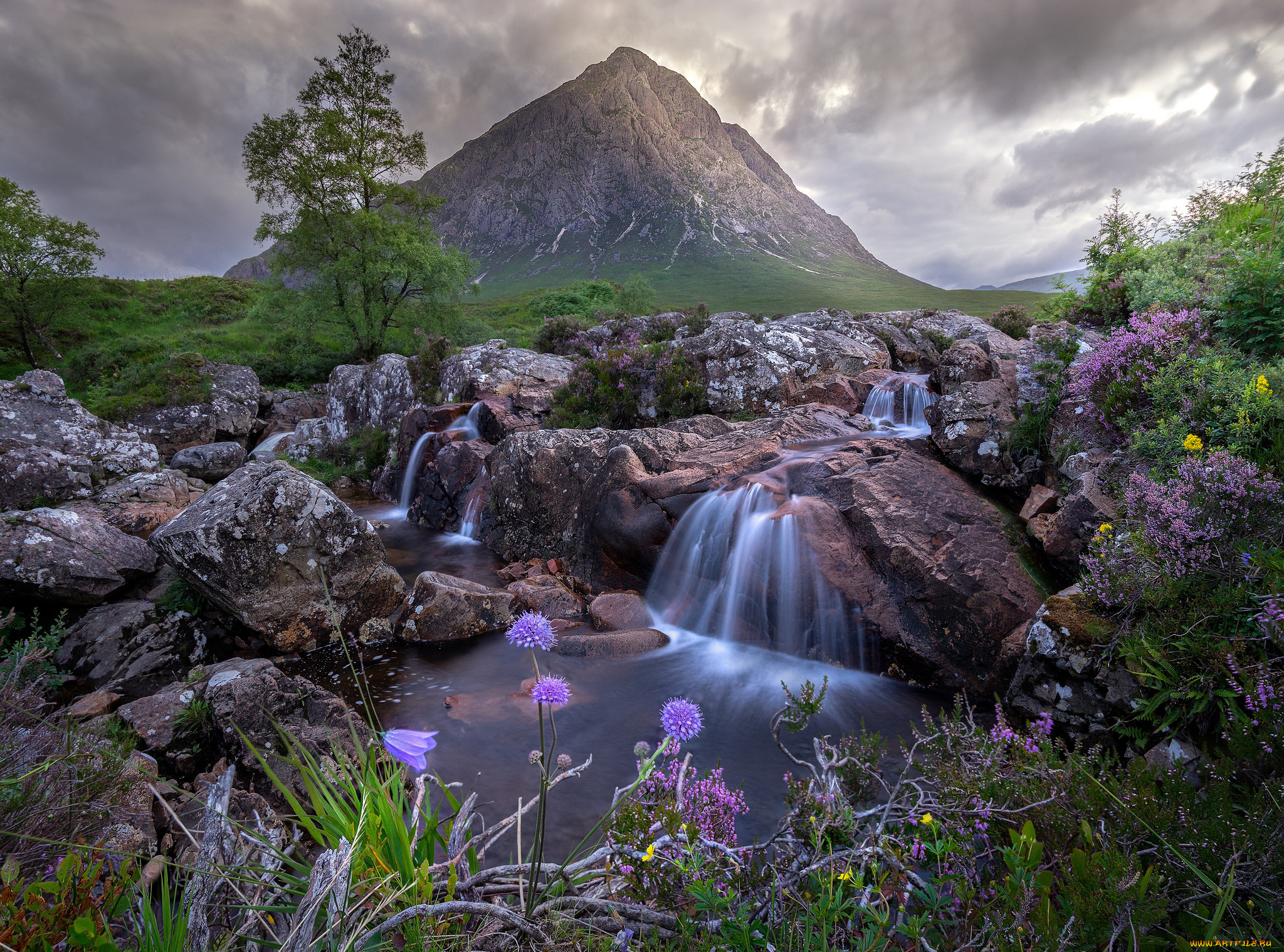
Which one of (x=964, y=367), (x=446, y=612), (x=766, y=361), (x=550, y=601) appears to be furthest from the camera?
(x=766, y=361)

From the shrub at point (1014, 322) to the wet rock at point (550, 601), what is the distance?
18.2m

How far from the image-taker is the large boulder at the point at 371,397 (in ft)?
64.0

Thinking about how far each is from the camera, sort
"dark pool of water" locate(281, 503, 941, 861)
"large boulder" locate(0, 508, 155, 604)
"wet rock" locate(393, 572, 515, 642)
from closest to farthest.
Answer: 1. "dark pool of water" locate(281, 503, 941, 861)
2. "large boulder" locate(0, 508, 155, 604)
3. "wet rock" locate(393, 572, 515, 642)

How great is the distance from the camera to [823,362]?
14.3 metres

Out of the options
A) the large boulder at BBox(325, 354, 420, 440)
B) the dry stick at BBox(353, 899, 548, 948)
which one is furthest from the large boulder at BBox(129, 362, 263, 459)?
the dry stick at BBox(353, 899, 548, 948)

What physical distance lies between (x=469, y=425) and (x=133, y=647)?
33.3 feet

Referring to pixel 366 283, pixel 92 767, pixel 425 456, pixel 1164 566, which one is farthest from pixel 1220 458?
pixel 366 283

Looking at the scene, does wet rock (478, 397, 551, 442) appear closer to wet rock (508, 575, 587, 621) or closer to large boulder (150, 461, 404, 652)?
wet rock (508, 575, 587, 621)

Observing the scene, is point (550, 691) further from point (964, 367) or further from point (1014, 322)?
point (1014, 322)

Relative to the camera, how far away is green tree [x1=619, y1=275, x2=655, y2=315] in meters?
40.0

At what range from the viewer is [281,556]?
743cm

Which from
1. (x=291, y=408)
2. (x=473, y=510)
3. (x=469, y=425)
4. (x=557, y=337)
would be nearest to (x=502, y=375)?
(x=469, y=425)

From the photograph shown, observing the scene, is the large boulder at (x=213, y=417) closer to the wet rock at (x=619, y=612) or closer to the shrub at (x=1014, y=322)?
the wet rock at (x=619, y=612)

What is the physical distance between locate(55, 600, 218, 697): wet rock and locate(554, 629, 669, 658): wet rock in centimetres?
479
